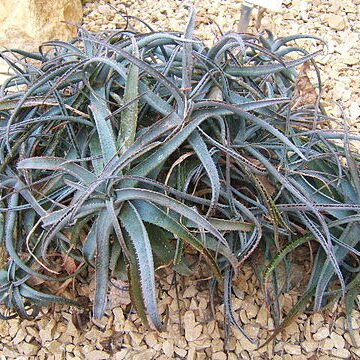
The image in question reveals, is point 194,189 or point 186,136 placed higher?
point 186,136

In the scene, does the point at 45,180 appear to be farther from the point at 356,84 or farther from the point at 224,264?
the point at 356,84

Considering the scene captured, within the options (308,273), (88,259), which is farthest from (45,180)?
(308,273)

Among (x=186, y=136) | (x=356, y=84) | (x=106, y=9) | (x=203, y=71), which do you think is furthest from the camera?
(x=106, y=9)

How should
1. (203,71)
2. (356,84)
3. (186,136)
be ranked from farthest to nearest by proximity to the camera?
(356,84), (203,71), (186,136)

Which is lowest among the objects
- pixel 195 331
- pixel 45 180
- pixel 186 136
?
pixel 195 331

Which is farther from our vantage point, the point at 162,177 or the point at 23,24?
the point at 23,24

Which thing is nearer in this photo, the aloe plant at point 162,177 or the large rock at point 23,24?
the aloe plant at point 162,177

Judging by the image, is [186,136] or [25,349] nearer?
[186,136]

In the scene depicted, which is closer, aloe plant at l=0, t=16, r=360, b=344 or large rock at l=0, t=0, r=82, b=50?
aloe plant at l=0, t=16, r=360, b=344
